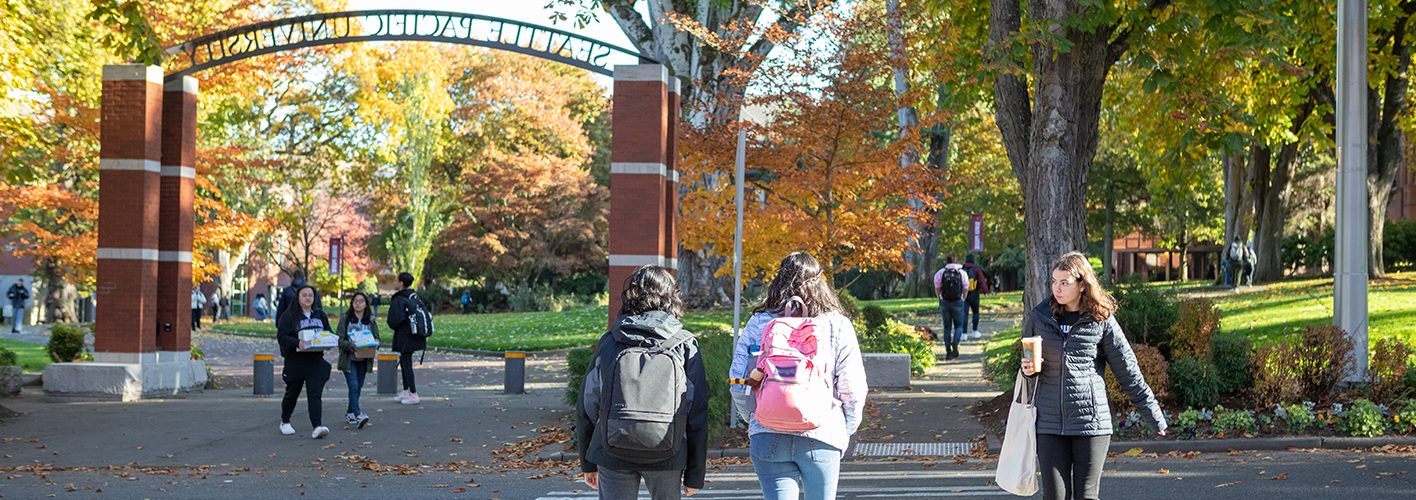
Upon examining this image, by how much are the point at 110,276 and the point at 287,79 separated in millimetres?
25122

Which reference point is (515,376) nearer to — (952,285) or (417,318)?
(417,318)

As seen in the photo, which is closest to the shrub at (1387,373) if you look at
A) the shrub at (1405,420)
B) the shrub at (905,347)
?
the shrub at (1405,420)

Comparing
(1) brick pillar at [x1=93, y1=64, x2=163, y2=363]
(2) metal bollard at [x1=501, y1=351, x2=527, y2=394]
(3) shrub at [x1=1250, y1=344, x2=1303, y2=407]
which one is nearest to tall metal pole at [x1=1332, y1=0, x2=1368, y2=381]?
(3) shrub at [x1=1250, y1=344, x2=1303, y2=407]

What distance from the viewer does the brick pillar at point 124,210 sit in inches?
544

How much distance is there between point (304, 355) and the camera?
407 inches

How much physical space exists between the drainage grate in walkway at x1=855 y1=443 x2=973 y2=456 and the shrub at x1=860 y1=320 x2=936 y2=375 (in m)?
4.67

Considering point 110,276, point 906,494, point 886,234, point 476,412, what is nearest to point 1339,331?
point 906,494

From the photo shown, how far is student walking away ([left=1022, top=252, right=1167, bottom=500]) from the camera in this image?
16.6 ft

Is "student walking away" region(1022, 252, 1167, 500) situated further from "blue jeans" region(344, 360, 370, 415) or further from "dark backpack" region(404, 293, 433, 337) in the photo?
"dark backpack" region(404, 293, 433, 337)

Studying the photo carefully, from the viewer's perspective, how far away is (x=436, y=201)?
44.8 m

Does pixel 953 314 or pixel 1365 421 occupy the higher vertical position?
pixel 953 314

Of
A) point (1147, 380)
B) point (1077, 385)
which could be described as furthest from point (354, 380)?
point (1077, 385)

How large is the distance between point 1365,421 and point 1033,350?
590 centimetres

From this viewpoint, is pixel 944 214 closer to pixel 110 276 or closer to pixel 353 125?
pixel 353 125
